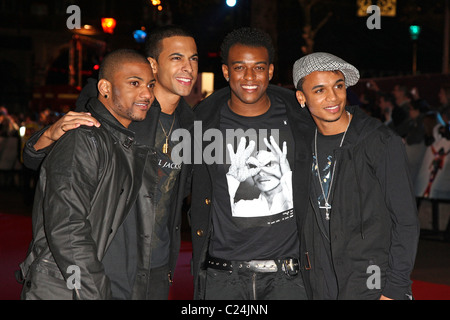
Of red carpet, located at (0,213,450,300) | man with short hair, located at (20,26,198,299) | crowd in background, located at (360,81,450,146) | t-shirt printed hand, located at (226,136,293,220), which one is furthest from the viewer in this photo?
crowd in background, located at (360,81,450,146)

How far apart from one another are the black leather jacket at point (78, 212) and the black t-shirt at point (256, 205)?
34.4 inches

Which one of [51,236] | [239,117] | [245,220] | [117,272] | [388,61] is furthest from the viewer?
[388,61]

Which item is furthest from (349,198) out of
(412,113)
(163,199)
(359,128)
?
(412,113)

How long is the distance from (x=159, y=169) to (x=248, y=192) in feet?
1.91

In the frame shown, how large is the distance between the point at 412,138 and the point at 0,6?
41.7 metres

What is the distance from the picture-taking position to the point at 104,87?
12.0 feet

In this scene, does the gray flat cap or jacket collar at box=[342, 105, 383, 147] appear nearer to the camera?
jacket collar at box=[342, 105, 383, 147]

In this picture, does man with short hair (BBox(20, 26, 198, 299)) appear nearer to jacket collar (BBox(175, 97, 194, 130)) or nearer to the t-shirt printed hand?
jacket collar (BBox(175, 97, 194, 130))

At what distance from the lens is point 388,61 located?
20875mm

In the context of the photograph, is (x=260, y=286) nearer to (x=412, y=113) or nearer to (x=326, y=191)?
(x=326, y=191)

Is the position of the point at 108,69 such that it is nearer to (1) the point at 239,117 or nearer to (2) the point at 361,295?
(1) the point at 239,117

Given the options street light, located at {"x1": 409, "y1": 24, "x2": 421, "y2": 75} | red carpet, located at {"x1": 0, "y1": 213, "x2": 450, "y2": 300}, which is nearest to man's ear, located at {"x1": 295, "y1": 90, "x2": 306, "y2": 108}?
red carpet, located at {"x1": 0, "y1": 213, "x2": 450, "y2": 300}

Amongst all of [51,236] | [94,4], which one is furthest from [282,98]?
[94,4]

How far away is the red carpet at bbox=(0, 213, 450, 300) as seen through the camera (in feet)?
20.2
